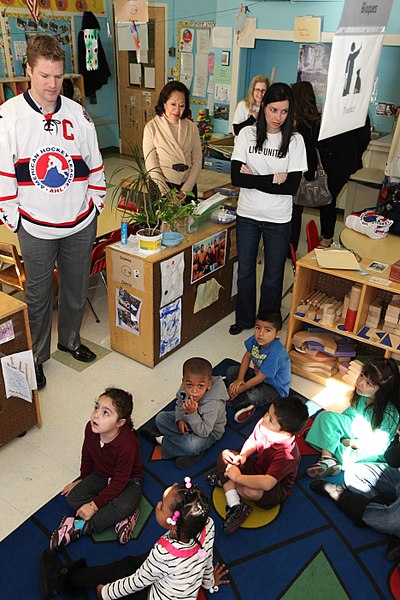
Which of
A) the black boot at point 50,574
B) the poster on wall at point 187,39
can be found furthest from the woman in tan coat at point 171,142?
the poster on wall at point 187,39

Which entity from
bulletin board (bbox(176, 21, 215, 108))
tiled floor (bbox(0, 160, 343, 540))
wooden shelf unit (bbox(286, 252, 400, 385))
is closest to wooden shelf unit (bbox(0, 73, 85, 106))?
bulletin board (bbox(176, 21, 215, 108))

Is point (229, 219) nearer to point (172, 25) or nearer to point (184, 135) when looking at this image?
point (184, 135)

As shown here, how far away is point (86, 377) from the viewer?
10.1ft

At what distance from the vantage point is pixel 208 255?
10.9ft

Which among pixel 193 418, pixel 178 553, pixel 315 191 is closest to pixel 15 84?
pixel 315 191

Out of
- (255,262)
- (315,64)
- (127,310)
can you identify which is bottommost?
(127,310)

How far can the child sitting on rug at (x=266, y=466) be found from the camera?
2137 millimetres

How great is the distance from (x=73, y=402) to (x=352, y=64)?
2213 mm

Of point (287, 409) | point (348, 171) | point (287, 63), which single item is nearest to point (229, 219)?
point (348, 171)

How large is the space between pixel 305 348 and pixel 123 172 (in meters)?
4.79

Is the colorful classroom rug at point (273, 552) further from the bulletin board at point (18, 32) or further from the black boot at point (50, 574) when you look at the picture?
the bulletin board at point (18, 32)

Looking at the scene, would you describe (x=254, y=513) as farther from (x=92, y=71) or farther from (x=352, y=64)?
(x=92, y=71)

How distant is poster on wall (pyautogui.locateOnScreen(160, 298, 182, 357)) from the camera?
10.2 ft

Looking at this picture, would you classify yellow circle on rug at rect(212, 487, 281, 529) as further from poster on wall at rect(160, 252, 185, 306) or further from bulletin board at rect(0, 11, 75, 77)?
bulletin board at rect(0, 11, 75, 77)
